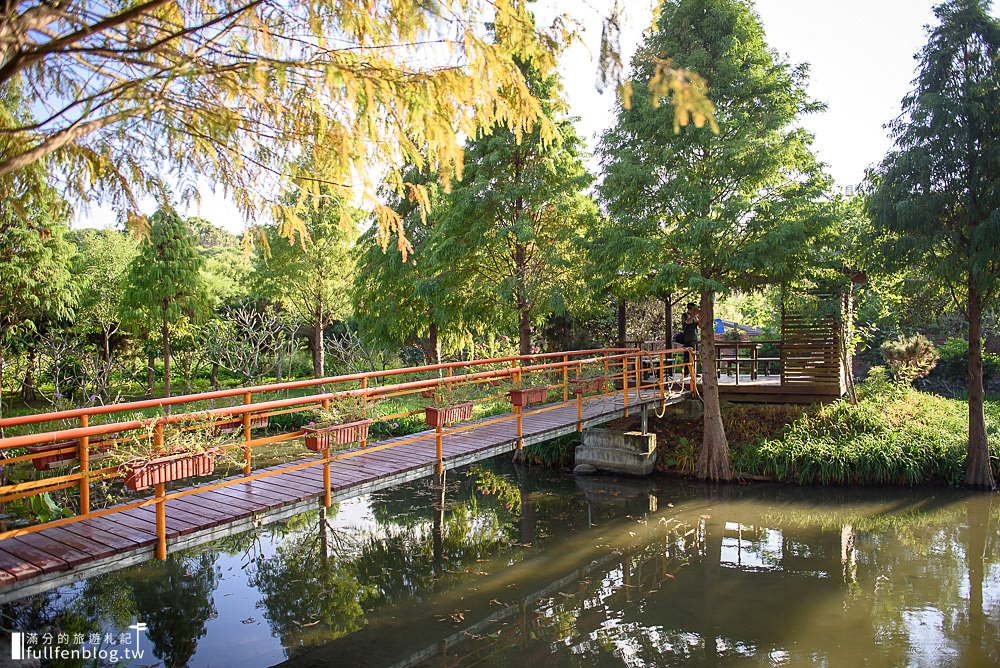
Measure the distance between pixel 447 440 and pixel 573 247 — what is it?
19.6 ft

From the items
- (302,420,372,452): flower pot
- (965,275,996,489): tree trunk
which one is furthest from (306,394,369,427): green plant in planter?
(965,275,996,489): tree trunk

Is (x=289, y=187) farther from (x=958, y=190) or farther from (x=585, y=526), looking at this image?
(x=958, y=190)

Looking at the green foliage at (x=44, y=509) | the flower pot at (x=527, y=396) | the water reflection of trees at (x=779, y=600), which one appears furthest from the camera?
the flower pot at (x=527, y=396)

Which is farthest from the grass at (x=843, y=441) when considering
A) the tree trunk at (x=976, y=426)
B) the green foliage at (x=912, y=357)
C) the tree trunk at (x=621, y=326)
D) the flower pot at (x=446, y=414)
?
the flower pot at (x=446, y=414)

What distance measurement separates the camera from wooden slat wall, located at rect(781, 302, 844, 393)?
13812mm

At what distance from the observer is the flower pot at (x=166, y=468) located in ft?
16.4

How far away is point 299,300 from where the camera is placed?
2172cm

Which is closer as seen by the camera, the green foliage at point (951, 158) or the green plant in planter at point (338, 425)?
the green plant in planter at point (338, 425)

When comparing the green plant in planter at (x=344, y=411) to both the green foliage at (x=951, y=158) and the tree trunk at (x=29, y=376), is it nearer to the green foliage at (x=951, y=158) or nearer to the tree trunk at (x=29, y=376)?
the green foliage at (x=951, y=158)

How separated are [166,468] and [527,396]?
18.0 ft

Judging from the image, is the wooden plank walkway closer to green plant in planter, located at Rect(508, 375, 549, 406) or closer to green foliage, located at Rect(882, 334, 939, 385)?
green plant in planter, located at Rect(508, 375, 549, 406)

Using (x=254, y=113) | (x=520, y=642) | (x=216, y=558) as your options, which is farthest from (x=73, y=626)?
(x=254, y=113)

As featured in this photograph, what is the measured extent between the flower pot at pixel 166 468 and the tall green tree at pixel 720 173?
819 cm

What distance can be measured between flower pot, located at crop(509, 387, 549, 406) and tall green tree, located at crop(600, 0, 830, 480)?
329 cm
